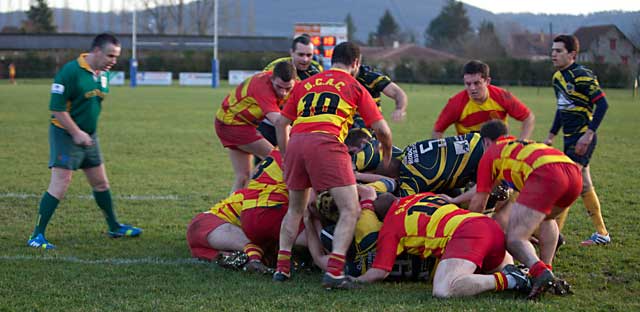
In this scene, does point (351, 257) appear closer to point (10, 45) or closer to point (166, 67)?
point (166, 67)

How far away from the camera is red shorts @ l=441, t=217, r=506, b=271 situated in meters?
4.98

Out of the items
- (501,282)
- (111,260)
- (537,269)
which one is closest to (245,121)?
(111,260)

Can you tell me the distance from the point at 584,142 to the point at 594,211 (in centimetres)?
69

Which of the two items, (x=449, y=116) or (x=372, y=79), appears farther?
(x=372, y=79)

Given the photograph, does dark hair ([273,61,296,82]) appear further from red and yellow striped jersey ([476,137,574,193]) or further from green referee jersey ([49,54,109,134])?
red and yellow striped jersey ([476,137,574,193])

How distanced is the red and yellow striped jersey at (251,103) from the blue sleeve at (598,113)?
10.3ft

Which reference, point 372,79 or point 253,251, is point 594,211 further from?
point 253,251

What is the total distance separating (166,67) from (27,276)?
50.9m

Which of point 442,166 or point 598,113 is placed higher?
point 598,113

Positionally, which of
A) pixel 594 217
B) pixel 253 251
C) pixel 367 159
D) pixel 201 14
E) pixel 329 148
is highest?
pixel 201 14

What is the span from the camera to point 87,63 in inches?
265

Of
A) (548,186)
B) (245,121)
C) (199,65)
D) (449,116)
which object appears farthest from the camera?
(199,65)

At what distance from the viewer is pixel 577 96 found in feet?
24.3

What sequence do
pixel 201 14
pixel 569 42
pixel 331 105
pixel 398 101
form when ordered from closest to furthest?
pixel 331 105
pixel 398 101
pixel 569 42
pixel 201 14
